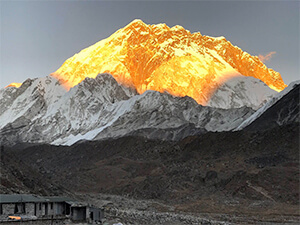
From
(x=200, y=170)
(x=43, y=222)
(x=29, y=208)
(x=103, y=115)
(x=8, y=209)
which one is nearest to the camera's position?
(x=43, y=222)

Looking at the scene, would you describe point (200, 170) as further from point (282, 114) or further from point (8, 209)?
point (8, 209)

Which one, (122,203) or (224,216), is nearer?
(224,216)

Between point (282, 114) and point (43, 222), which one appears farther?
point (282, 114)

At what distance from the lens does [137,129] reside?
12525 cm

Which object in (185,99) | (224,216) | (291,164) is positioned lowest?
(224,216)

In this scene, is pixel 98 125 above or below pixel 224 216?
above

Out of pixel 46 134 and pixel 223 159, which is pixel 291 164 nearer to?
pixel 223 159

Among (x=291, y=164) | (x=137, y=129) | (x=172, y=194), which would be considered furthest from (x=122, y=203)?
(x=137, y=129)

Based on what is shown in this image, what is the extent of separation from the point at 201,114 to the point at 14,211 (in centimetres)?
11864

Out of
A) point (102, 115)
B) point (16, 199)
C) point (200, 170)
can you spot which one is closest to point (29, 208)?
point (16, 199)

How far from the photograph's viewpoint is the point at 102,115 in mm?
154000

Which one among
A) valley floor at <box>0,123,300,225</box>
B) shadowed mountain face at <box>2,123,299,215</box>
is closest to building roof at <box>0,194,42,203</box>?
valley floor at <box>0,123,300,225</box>

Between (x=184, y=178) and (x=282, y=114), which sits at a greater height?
(x=282, y=114)

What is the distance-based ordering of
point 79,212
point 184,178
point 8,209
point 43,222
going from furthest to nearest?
point 184,178 < point 79,212 < point 8,209 < point 43,222
